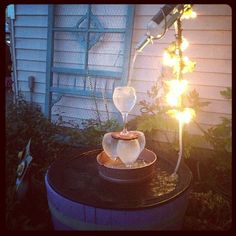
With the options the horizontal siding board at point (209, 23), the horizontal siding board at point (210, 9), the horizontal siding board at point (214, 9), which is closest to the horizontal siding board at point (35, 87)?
the horizontal siding board at point (210, 9)

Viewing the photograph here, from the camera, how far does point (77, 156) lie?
3.14 m

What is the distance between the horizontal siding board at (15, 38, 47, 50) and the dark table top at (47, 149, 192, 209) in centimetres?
277

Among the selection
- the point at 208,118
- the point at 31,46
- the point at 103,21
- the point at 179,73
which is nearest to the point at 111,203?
the point at 179,73

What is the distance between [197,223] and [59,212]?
1.49 meters

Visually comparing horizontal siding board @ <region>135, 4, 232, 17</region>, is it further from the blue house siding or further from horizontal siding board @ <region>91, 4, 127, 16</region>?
the blue house siding

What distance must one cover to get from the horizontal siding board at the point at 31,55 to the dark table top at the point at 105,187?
2.69 meters

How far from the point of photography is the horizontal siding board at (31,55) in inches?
196

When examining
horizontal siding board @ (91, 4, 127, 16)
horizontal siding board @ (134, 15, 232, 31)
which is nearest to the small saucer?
horizontal siding board @ (134, 15, 232, 31)

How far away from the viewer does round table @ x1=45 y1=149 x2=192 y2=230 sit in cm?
209

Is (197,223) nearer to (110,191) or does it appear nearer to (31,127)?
(110,191)

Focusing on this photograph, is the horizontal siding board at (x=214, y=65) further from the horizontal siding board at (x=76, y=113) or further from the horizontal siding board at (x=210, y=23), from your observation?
the horizontal siding board at (x=76, y=113)

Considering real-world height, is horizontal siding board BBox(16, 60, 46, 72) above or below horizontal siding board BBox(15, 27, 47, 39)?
below

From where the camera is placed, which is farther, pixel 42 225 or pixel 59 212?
pixel 42 225

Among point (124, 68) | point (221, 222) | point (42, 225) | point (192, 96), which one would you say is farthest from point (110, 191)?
point (124, 68)
